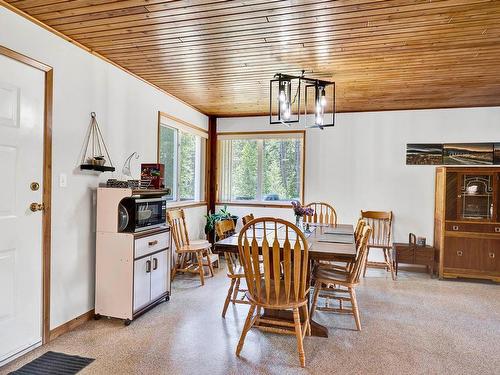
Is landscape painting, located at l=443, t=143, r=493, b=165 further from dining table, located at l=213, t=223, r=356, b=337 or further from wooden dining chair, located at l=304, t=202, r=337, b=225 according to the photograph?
dining table, located at l=213, t=223, r=356, b=337

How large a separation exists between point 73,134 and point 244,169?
324 cm

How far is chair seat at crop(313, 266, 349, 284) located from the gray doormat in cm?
186

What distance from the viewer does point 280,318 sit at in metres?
2.78

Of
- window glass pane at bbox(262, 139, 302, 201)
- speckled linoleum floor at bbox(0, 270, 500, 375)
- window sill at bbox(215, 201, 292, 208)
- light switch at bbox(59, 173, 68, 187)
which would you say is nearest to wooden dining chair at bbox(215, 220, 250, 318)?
speckled linoleum floor at bbox(0, 270, 500, 375)

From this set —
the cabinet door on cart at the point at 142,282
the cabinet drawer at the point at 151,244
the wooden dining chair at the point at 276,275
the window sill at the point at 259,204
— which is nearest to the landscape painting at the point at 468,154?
the window sill at the point at 259,204

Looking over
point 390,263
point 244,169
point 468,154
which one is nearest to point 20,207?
point 244,169

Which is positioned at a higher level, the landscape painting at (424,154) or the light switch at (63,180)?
the landscape painting at (424,154)

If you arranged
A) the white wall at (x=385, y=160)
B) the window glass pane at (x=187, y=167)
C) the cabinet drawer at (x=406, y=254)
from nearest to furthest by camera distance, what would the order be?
the cabinet drawer at (x=406, y=254) < the white wall at (x=385, y=160) < the window glass pane at (x=187, y=167)

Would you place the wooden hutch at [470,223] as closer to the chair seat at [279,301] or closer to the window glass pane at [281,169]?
the window glass pane at [281,169]

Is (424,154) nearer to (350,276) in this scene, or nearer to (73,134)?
(350,276)

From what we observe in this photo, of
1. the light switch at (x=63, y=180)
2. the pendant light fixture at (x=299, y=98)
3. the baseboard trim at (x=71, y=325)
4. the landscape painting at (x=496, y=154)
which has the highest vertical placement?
the pendant light fixture at (x=299, y=98)

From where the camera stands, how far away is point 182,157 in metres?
4.91

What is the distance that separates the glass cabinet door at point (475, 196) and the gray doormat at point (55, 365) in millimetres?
4559

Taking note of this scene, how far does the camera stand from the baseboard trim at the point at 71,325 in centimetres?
257
